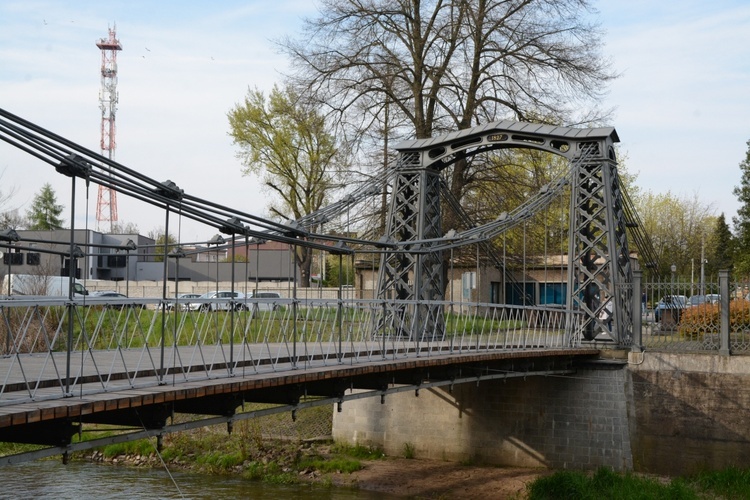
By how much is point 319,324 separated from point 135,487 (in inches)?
248

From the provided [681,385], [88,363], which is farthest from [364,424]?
[88,363]

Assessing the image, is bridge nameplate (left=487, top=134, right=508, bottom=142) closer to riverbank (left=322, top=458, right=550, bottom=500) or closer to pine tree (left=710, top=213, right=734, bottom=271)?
riverbank (left=322, top=458, right=550, bottom=500)

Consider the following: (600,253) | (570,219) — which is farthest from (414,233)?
(600,253)

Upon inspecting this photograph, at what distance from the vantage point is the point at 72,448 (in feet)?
27.9

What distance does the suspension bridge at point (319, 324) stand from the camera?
8.58m

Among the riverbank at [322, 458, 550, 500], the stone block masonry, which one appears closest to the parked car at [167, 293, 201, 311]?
the riverbank at [322, 458, 550, 500]

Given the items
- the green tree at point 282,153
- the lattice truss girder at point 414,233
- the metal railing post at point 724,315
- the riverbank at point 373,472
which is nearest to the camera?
the riverbank at point 373,472

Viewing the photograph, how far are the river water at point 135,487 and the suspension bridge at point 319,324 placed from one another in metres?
2.26

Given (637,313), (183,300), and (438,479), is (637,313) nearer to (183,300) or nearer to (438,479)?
(438,479)

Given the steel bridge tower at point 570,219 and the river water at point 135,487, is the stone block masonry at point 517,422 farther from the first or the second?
the river water at point 135,487

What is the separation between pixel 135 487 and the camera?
17516 mm

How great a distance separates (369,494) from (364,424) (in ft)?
9.62

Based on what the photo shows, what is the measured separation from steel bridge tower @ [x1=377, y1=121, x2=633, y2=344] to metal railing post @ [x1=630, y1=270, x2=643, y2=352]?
0.30 metres

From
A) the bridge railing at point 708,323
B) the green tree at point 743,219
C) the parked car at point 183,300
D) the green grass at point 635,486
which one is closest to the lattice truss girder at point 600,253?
the bridge railing at point 708,323
